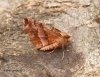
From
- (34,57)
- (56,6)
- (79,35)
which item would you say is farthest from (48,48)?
(56,6)

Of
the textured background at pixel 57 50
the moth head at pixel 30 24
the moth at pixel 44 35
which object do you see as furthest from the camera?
the moth head at pixel 30 24

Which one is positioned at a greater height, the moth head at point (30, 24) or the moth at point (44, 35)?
the moth head at point (30, 24)

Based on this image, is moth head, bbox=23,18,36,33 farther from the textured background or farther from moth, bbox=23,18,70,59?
the textured background

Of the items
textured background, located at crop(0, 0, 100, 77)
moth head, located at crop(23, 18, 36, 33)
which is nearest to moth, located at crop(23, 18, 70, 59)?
moth head, located at crop(23, 18, 36, 33)

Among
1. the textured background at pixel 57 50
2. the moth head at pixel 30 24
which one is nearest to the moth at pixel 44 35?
the moth head at pixel 30 24

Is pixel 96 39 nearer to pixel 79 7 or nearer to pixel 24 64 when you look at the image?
pixel 79 7

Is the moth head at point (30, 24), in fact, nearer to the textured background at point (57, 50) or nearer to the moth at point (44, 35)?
the moth at point (44, 35)
